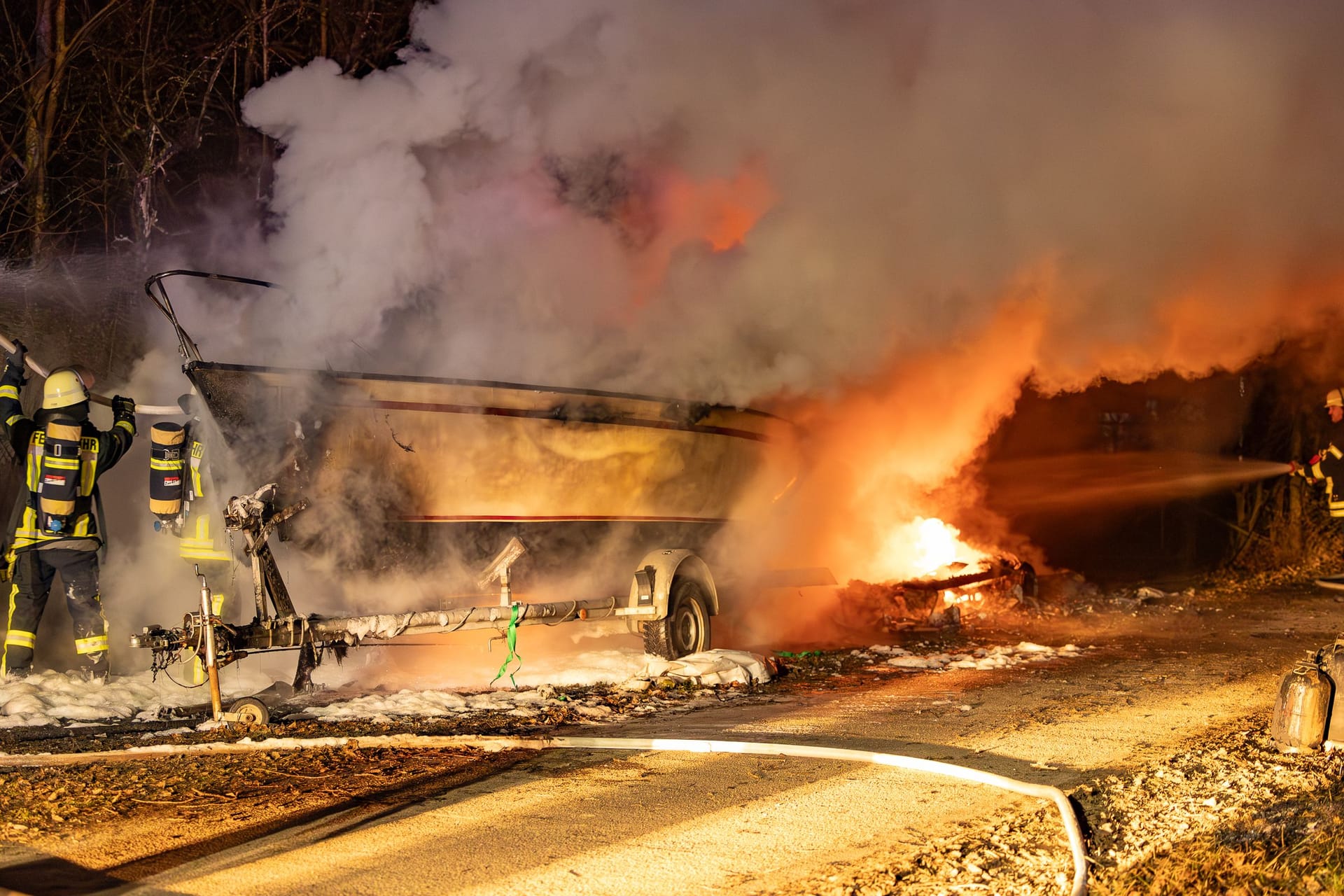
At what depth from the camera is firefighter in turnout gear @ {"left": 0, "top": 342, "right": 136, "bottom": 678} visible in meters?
6.96

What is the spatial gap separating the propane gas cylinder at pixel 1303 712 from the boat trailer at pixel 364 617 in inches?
150

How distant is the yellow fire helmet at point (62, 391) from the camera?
7.09 meters

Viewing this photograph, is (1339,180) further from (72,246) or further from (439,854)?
(72,246)

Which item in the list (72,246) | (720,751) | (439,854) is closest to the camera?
(439,854)

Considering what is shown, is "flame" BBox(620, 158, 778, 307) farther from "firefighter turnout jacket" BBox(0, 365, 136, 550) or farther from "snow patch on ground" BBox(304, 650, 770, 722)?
"firefighter turnout jacket" BBox(0, 365, 136, 550)

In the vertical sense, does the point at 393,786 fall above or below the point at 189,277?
below

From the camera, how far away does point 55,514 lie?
6.96 metres

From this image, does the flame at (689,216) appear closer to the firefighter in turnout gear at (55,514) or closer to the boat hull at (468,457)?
the boat hull at (468,457)

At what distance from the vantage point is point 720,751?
5.21 metres

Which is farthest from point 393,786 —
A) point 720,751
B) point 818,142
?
point 818,142

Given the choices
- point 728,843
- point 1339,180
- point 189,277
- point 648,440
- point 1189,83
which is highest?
point 1189,83

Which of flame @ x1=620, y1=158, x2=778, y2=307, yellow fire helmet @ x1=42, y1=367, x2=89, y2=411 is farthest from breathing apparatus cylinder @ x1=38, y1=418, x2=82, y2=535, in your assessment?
flame @ x1=620, y1=158, x2=778, y2=307

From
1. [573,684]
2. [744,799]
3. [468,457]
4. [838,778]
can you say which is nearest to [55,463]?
[468,457]

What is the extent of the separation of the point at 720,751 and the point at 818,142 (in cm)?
587
